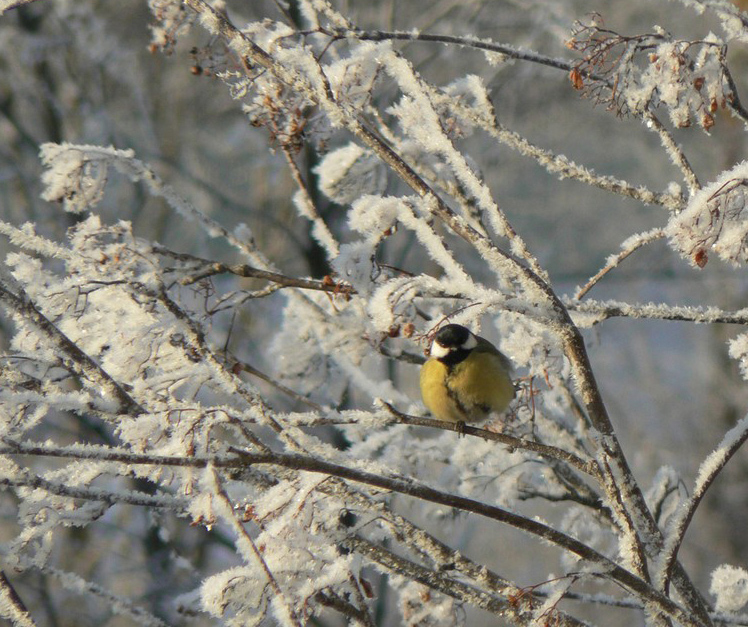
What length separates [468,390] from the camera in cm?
284

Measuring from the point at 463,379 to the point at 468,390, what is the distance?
0.13 ft

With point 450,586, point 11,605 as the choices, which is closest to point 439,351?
point 450,586

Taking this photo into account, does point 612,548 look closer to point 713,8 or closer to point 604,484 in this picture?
point 604,484

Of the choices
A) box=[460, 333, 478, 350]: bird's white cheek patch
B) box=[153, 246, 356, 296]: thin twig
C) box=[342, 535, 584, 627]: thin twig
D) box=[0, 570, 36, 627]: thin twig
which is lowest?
box=[0, 570, 36, 627]: thin twig

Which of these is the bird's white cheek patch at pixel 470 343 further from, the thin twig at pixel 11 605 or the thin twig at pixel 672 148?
the thin twig at pixel 11 605

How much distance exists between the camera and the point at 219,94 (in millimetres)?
10148

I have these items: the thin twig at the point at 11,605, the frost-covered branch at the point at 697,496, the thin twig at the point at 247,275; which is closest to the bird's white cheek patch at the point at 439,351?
the thin twig at the point at 247,275

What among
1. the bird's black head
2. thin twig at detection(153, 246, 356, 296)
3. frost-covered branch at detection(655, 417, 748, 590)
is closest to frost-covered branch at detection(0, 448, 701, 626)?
frost-covered branch at detection(655, 417, 748, 590)

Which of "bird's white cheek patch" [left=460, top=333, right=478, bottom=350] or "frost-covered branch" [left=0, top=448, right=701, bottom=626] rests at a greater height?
"bird's white cheek patch" [left=460, top=333, right=478, bottom=350]

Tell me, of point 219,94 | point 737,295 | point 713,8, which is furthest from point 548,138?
point 713,8

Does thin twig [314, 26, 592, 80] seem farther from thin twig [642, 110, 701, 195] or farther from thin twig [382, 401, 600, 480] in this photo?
thin twig [382, 401, 600, 480]

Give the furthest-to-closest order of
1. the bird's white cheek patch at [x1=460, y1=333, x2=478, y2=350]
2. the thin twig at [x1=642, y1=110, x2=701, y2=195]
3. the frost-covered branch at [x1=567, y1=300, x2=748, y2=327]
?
the bird's white cheek patch at [x1=460, y1=333, x2=478, y2=350]
the thin twig at [x1=642, y1=110, x2=701, y2=195]
the frost-covered branch at [x1=567, y1=300, x2=748, y2=327]

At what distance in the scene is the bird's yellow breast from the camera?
9.32 feet

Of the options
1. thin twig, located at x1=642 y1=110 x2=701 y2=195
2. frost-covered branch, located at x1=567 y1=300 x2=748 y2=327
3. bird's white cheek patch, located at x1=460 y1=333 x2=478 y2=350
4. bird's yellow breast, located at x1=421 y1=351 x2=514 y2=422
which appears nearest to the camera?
frost-covered branch, located at x1=567 y1=300 x2=748 y2=327
